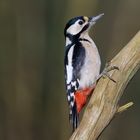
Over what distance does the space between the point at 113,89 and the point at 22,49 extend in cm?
334

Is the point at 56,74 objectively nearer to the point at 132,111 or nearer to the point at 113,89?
the point at 132,111

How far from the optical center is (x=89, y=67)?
4.66 m

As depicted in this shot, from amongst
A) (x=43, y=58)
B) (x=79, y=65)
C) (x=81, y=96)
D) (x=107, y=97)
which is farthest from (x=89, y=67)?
(x=43, y=58)

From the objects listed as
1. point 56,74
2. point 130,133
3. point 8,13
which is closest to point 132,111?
point 130,133

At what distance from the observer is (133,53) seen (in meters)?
4.21

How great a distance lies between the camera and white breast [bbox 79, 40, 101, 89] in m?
4.62

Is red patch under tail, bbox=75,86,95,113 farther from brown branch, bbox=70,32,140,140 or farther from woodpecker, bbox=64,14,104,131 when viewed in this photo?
brown branch, bbox=70,32,140,140

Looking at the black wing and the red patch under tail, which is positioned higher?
the black wing

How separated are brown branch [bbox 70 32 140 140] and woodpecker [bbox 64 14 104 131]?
1.14 ft

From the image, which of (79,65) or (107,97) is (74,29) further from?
(107,97)

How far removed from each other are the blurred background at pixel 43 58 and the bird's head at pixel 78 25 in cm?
255

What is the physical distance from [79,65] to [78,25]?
287 mm

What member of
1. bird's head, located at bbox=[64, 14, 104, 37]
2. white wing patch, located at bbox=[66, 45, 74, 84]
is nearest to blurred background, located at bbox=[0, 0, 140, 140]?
bird's head, located at bbox=[64, 14, 104, 37]

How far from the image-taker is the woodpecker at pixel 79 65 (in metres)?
4.58
